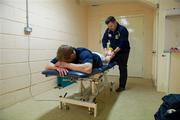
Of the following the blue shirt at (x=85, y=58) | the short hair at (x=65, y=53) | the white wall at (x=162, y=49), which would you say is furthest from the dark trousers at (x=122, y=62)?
the short hair at (x=65, y=53)

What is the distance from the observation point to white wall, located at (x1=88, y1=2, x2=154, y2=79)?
16.1 ft

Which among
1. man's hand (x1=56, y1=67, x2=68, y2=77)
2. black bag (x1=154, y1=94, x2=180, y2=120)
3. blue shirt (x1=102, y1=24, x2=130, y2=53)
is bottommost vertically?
black bag (x1=154, y1=94, x2=180, y2=120)

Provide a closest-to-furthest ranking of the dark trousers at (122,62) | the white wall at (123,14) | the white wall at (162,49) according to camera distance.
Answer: the white wall at (162,49) < the dark trousers at (122,62) < the white wall at (123,14)

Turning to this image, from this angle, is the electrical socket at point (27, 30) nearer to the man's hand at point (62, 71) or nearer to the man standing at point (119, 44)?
the man's hand at point (62, 71)

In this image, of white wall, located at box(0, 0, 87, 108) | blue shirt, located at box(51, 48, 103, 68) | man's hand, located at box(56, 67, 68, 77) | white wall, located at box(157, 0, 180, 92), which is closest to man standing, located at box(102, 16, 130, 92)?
white wall, located at box(157, 0, 180, 92)

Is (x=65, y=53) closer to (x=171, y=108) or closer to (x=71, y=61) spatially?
(x=71, y=61)

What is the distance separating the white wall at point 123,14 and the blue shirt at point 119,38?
1830 mm

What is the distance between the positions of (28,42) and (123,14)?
3212mm

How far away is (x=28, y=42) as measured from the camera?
2.89 metres

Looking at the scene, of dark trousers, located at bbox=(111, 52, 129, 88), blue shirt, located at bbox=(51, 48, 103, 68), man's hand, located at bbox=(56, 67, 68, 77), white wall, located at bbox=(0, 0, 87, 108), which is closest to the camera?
man's hand, located at bbox=(56, 67, 68, 77)

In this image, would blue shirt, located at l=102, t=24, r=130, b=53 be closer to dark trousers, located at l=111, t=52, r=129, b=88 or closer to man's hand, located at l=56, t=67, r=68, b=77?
dark trousers, located at l=111, t=52, r=129, b=88

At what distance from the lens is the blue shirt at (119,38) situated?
128 inches

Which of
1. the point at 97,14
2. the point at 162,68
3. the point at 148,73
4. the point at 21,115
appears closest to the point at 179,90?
the point at 162,68

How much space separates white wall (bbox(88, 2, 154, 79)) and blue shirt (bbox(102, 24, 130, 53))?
183cm
